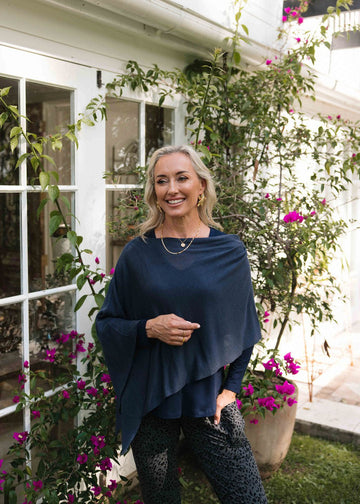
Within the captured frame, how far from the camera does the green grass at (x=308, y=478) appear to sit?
3539mm

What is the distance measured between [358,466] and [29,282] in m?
2.50

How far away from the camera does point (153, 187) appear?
231 cm

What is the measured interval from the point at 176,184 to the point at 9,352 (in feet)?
3.97

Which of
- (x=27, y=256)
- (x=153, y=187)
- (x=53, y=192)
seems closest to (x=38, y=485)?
(x=27, y=256)

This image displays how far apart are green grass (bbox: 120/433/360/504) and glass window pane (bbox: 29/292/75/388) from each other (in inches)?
34.5

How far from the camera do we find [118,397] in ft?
7.50

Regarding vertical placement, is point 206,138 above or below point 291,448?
above

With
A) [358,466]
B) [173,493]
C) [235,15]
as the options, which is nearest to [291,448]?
[358,466]

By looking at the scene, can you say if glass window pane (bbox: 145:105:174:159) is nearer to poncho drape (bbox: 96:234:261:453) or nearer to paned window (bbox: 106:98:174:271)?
paned window (bbox: 106:98:174:271)

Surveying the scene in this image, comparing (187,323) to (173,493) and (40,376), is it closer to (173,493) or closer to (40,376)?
(173,493)

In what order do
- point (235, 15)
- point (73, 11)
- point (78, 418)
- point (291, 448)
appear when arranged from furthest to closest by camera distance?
1. point (291, 448)
2. point (235, 15)
3. point (78, 418)
4. point (73, 11)

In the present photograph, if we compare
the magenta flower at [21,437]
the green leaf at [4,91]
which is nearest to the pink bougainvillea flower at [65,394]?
the magenta flower at [21,437]

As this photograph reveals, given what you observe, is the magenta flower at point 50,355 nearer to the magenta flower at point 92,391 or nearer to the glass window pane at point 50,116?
the magenta flower at point 92,391

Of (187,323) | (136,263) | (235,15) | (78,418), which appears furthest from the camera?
(235,15)
